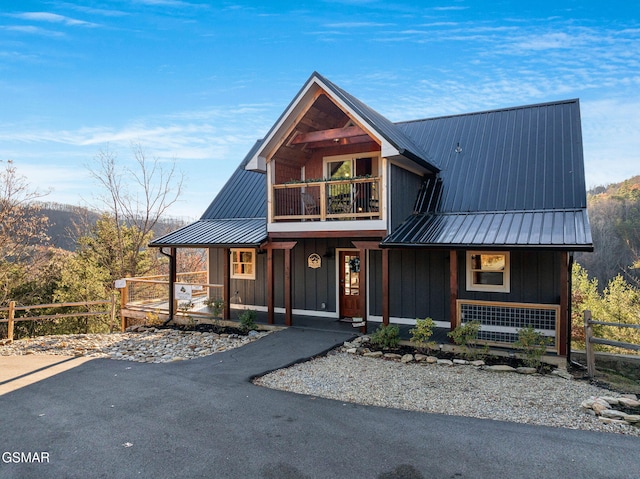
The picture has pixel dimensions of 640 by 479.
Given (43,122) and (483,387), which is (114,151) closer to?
(43,122)

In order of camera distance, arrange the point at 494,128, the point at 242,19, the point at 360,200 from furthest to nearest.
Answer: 1. the point at 242,19
2. the point at 494,128
3. the point at 360,200

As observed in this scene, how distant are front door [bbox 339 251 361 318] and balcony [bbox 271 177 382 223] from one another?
1.64 m

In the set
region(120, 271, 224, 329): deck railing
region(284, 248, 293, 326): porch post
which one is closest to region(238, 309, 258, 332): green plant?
region(284, 248, 293, 326): porch post

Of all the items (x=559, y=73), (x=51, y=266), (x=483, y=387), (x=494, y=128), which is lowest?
(x=483, y=387)

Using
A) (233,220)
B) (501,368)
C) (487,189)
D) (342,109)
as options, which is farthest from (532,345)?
(233,220)

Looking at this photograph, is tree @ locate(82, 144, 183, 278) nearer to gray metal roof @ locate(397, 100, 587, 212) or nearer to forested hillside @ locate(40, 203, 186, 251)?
forested hillside @ locate(40, 203, 186, 251)

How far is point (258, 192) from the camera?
16188 mm

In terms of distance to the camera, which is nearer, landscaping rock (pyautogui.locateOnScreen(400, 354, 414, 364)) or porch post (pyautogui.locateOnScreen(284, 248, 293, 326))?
landscaping rock (pyautogui.locateOnScreen(400, 354, 414, 364))

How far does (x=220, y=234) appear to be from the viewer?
43.1ft

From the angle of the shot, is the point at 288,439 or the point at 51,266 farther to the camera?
the point at 51,266

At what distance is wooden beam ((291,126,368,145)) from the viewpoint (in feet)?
37.1

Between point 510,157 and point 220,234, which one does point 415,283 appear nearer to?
point 510,157

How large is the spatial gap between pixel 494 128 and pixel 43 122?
28.3 meters

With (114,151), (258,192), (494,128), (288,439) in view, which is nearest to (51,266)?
(114,151)
